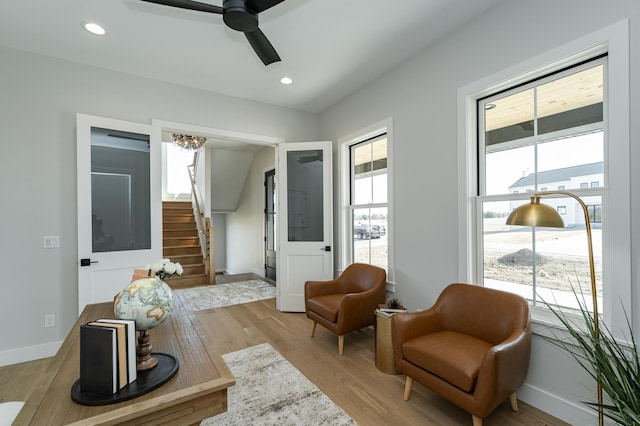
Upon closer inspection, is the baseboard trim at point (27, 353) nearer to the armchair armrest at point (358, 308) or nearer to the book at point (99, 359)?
the book at point (99, 359)

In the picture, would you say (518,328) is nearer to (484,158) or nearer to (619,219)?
(619,219)

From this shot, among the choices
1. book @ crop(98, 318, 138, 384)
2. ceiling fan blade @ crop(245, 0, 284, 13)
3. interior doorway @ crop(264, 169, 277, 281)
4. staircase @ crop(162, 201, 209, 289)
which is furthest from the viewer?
interior doorway @ crop(264, 169, 277, 281)

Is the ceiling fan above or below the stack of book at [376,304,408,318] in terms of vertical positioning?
above

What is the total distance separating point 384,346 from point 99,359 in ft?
6.72

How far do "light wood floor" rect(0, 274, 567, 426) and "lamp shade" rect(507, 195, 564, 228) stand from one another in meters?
1.35

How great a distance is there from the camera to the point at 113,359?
110cm

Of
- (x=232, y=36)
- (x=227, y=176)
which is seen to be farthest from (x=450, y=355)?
(x=227, y=176)

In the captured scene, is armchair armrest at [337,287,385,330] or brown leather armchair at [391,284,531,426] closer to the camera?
brown leather armchair at [391,284,531,426]

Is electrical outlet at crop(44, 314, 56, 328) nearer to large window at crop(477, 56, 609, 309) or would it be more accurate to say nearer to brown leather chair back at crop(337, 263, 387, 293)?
brown leather chair back at crop(337, 263, 387, 293)

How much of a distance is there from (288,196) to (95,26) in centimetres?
261

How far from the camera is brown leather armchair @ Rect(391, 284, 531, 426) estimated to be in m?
1.64

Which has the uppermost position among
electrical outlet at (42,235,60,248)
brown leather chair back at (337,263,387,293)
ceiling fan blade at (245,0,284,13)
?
ceiling fan blade at (245,0,284,13)

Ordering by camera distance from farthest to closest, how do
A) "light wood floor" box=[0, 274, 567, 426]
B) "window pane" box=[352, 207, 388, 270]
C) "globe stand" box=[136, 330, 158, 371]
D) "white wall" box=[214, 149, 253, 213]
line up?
1. "white wall" box=[214, 149, 253, 213]
2. "window pane" box=[352, 207, 388, 270]
3. "light wood floor" box=[0, 274, 567, 426]
4. "globe stand" box=[136, 330, 158, 371]

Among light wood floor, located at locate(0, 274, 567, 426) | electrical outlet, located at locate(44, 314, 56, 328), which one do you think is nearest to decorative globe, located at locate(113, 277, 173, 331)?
light wood floor, located at locate(0, 274, 567, 426)
